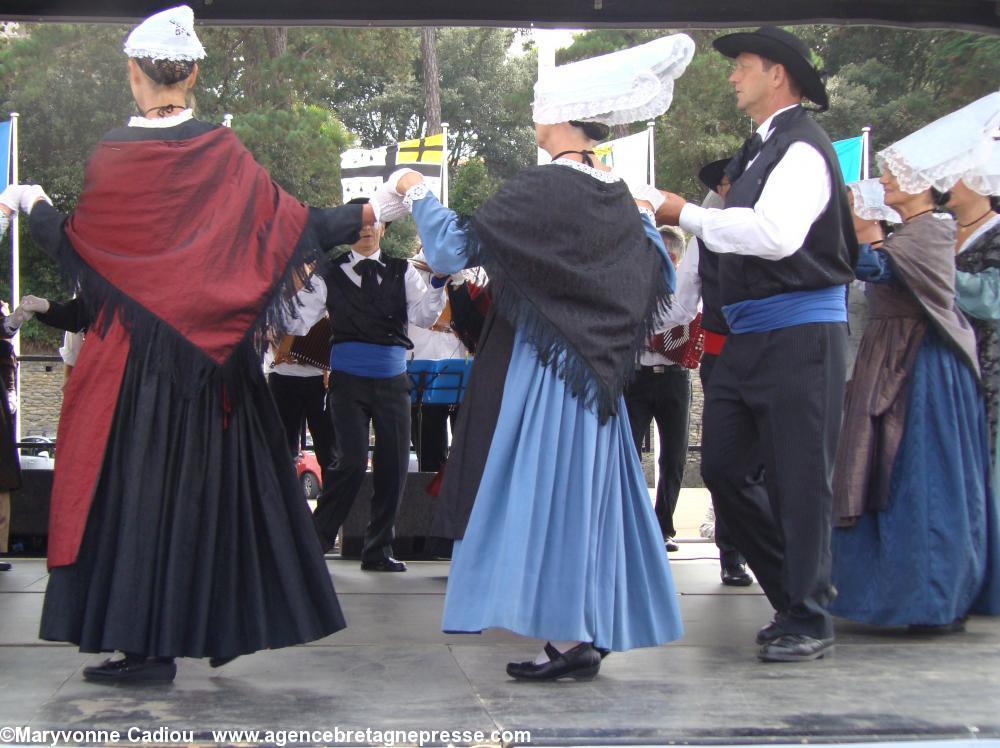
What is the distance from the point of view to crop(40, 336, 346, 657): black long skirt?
3.79 m

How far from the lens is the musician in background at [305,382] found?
Result: 276 inches

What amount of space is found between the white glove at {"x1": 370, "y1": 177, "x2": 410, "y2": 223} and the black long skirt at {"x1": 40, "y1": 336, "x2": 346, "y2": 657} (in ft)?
2.07

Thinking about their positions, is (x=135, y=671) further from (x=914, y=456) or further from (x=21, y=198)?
(x=914, y=456)


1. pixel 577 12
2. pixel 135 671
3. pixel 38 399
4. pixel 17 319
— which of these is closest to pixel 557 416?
pixel 135 671

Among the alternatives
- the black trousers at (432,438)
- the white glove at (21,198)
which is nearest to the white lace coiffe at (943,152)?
the black trousers at (432,438)

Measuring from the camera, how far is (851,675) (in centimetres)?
416

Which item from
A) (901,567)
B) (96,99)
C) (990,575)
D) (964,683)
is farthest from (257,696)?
(96,99)

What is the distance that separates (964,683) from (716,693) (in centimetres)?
84

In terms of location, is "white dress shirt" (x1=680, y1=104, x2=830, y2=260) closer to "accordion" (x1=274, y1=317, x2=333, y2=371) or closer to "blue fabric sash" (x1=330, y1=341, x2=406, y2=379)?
"blue fabric sash" (x1=330, y1=341, x2=406, y2=379)

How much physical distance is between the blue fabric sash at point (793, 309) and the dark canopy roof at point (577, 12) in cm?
186

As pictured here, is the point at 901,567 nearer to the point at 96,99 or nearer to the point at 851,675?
the point at 851,675

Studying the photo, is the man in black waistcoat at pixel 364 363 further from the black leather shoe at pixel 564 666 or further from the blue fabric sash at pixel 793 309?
the black leather shoe at pixel 564 666

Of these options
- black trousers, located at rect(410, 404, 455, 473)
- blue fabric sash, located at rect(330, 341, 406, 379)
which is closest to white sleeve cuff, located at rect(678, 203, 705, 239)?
blue fabric sash, located at rect(330, 341, 406, 379)

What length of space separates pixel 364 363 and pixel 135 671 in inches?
110
